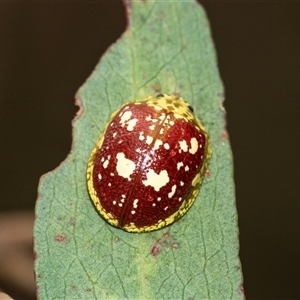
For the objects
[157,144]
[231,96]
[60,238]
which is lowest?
[60,238]

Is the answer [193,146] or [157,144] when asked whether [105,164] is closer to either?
[157,144]

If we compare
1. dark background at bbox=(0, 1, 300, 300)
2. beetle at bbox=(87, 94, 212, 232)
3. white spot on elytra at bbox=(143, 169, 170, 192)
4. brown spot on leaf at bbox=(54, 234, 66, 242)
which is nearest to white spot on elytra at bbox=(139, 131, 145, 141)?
beetle at bbox=(87, 94, 212, 232)

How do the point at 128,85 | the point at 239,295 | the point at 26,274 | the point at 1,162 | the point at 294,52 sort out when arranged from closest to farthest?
the point at 239,295
the point at 128,85
the point at 26,274
the point at 1,162
the point at 294,52

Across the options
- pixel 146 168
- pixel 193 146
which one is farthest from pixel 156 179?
pixel 193 146

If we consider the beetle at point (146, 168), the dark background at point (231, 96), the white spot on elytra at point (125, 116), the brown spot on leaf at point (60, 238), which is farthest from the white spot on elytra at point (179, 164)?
the dark background at point (231, 96)

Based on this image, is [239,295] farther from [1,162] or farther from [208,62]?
[1,162]

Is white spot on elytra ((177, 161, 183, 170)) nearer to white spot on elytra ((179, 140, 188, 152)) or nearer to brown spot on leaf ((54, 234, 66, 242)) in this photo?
white spot on elytra ((179, 140, 188, 152))

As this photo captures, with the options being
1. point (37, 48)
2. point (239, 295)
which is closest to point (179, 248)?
Result: point (239, 295)
